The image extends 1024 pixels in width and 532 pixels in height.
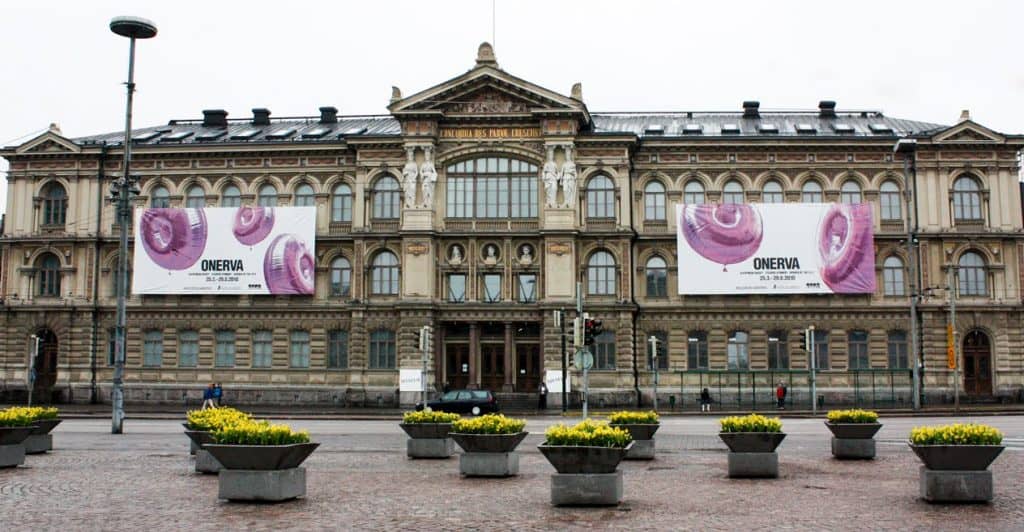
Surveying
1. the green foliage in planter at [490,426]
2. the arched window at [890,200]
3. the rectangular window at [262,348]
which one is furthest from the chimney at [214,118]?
the green foliage in planter at [490,426]

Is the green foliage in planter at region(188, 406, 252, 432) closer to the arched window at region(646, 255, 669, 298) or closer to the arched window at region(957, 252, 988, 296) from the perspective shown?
the arched window at region(646, 255, 669, 298)

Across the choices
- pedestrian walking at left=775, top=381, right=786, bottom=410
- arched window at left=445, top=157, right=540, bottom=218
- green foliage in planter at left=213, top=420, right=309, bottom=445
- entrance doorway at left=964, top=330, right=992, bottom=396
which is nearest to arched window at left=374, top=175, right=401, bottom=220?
arched window at left=445, top=157, right=540, bottom=218

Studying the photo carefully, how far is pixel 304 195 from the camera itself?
211 feet

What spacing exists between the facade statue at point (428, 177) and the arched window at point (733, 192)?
16940 millimetres

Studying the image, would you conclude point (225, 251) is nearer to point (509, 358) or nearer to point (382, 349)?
point (382, 349)

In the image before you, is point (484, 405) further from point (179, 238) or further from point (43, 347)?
point (43, 347)

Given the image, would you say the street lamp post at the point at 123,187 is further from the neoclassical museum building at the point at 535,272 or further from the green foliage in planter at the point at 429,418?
the neoclassical museum building at the point at 535,272

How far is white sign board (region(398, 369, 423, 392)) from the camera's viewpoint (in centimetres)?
5996

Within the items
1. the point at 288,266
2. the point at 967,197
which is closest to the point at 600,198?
the point at 288,266

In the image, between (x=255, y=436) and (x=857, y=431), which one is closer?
(x=255, y=436)

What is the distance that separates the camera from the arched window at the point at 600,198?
6181 centimetres

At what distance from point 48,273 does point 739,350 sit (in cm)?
4153

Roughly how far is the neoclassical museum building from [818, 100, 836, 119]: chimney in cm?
496

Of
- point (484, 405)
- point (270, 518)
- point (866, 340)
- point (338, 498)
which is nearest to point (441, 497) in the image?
point (338, 498)
